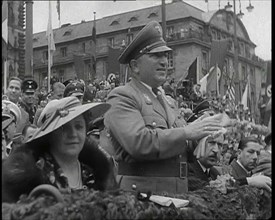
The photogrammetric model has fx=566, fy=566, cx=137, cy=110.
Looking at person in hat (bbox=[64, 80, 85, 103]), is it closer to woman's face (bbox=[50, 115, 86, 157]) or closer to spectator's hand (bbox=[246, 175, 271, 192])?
spectator's hand (bbox=[246, 175, 271, 192])

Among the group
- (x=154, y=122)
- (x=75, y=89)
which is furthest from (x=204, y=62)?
(x=154, y=122)

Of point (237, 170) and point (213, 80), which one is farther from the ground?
point (213, 80)

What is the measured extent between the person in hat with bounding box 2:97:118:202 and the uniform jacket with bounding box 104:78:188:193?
0.16 metres

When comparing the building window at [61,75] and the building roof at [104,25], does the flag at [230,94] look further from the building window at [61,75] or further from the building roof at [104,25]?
the building window at [61,75]

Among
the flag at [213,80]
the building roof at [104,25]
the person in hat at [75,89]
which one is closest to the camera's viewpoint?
the building roof at [104,25]

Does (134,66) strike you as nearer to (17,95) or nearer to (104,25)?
(104,25)

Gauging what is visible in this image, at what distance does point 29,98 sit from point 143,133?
1.94 meters

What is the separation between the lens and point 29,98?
4.86 metres

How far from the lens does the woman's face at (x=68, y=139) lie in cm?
294

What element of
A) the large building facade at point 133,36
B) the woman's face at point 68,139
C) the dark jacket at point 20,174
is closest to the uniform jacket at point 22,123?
the large building facade at point 133,36

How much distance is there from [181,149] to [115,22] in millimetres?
1448

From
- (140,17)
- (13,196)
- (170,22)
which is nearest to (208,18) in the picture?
(170,22)

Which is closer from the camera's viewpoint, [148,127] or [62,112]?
[62,112]

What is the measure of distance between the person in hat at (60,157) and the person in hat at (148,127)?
18cm
